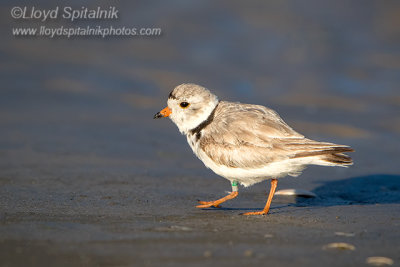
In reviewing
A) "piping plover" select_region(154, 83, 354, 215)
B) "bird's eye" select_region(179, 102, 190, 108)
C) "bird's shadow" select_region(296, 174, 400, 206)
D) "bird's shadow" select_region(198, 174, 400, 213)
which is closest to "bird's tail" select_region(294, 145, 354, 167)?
"piping plover" select_region(154, 83, 354, 215)

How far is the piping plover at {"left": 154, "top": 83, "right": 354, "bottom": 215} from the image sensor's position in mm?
5281

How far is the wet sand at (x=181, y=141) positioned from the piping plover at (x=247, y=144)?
0.43 meters

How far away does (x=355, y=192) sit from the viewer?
6777mm

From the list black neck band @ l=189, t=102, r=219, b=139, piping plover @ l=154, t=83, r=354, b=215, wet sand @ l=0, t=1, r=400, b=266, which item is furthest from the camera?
black neck band @ l=189, t=102, r=219, b=139

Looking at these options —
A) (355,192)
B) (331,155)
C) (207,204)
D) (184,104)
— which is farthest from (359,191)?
(184,104)

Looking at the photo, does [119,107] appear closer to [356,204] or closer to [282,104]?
[282,104]

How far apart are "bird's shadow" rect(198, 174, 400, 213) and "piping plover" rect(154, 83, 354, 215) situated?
48 cm

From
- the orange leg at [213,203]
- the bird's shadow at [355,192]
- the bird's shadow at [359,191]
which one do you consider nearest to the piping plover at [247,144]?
the orange leg at [213,203]

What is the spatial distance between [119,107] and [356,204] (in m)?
5.23

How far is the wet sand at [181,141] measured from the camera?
3.99 metres

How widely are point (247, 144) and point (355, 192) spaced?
2.04 metres

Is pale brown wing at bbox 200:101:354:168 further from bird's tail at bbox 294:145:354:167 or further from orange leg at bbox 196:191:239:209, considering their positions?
orange leg at bbox 196:191:239:209

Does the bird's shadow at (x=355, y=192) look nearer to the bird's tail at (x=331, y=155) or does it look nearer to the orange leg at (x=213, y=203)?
the orange leg at (x=213, y=203)

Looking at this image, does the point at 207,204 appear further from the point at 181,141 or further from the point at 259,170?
the point at 181,141
